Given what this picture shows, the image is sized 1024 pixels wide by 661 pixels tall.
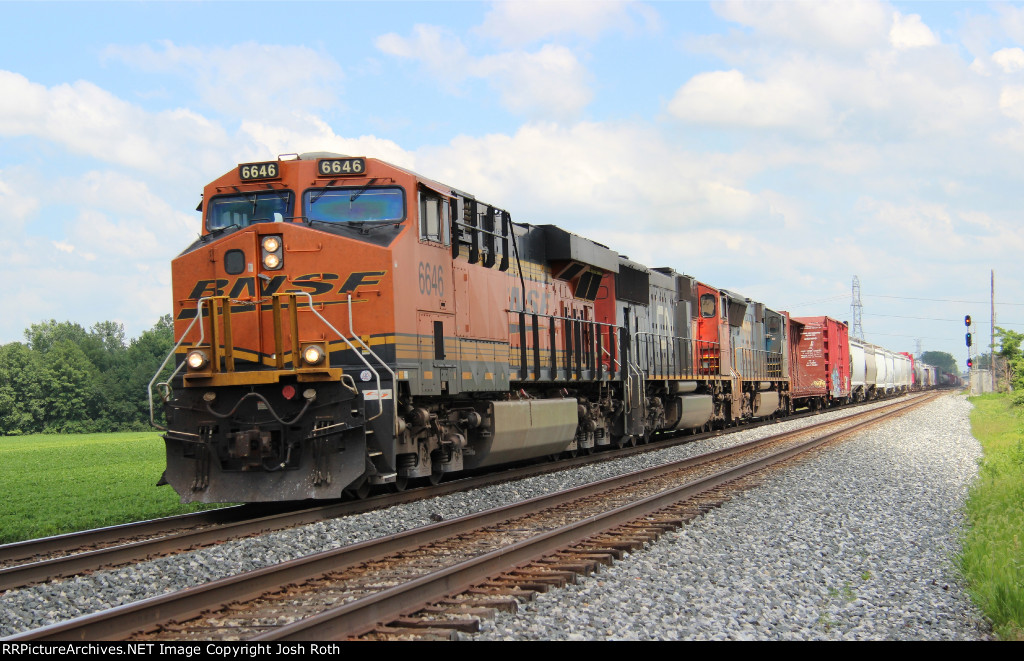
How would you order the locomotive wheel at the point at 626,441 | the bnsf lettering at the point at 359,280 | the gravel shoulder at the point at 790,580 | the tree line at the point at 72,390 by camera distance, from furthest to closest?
the tree line at the point at 72,390, the locomotive wheel at the point at 626,441, the bnsf lettering at the point at 359,280, the gravel shoulder at the point at 790,580

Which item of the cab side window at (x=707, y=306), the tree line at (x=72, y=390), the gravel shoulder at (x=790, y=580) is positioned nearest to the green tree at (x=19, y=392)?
the tree line at (x=72, y=390)

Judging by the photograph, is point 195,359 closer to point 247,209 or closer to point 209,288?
point 209,288

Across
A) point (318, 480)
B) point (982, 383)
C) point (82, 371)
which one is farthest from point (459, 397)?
point (82, 371)

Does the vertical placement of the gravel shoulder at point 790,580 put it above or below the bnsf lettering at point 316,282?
below

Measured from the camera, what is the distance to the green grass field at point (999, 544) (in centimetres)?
494

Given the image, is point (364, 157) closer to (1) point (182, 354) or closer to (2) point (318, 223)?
(2) point (318, 223)

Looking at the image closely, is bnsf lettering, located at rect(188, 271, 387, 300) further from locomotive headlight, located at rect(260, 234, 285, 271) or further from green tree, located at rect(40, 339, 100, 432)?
green tree, located at rect(40, 339, 100, 432)

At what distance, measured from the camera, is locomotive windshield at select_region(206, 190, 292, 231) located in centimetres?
970

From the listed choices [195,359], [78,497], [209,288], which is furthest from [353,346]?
[78,497]

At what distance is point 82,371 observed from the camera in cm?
7206

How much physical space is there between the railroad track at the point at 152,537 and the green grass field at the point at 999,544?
5.60 meters

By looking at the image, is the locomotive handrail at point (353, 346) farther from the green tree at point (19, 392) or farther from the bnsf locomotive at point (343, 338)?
the green tree at point (19, 392)

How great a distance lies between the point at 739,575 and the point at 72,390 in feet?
243

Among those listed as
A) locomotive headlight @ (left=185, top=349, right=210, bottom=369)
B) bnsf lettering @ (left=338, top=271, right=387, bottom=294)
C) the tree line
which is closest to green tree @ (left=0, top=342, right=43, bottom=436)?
the tree line
